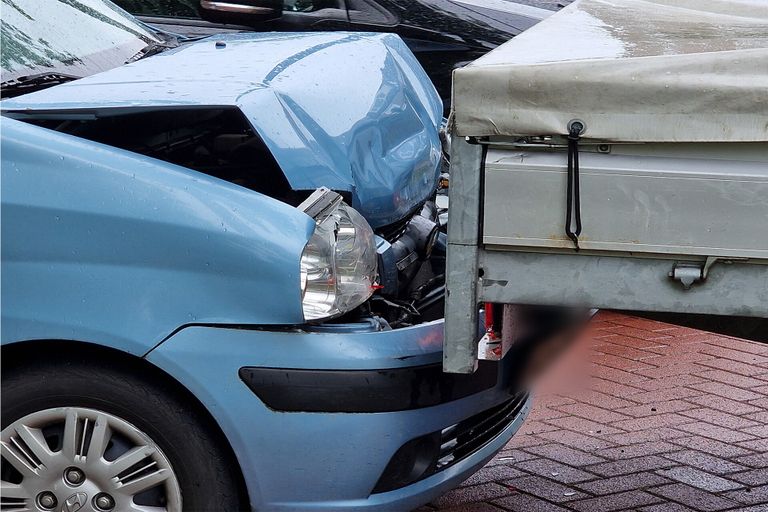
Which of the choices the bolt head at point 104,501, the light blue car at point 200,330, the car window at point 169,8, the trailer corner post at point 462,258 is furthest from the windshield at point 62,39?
the car window at point 169,8

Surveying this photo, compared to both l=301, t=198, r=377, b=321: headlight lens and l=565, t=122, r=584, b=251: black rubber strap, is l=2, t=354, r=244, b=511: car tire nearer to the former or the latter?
l=301, t=198, r=377, b=321: headlight lens

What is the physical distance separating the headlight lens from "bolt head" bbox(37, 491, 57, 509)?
2.53 feet

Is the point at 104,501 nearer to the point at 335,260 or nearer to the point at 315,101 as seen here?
the point at 335,260

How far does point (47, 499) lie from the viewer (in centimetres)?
276

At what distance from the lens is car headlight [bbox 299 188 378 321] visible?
2697 millimetres

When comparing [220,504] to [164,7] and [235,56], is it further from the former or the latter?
[164,7]

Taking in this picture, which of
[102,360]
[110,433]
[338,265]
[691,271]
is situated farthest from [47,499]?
[691,271]

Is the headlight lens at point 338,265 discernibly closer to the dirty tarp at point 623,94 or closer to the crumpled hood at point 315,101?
the crumpled hood at point 315,101

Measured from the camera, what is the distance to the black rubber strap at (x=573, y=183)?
249 cm

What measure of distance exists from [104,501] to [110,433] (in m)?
0.17

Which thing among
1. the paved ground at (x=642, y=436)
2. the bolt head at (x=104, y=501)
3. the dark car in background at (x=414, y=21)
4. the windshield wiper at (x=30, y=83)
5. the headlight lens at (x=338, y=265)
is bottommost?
the paved ground at (x=642, y=436)

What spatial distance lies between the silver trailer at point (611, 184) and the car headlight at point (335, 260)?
0.28 meters

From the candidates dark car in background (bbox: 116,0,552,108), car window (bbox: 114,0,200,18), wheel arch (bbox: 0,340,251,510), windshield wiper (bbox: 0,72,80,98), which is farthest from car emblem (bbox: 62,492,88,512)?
car window (bbox: 114,0,200,18)

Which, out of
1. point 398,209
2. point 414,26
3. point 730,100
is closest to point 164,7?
point 414,26
